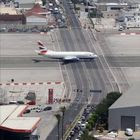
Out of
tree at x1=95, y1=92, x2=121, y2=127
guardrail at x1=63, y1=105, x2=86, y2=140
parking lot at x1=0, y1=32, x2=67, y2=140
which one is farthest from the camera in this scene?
parking lot at x1=0, y1=32, x2=67, y2=140

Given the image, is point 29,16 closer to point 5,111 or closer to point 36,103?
point 36,103

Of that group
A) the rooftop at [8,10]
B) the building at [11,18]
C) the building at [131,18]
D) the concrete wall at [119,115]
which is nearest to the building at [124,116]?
the concrete wall at [119,115]

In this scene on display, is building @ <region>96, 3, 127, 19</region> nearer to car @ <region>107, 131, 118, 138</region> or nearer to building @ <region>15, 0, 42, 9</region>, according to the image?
building @ <region>15, 0, 42, 9</region>

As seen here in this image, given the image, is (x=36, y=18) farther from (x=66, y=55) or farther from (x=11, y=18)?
(x=66, y=55)

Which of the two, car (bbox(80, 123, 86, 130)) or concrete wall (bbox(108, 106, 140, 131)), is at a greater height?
concrete wall (bbox(108, 106, 140, 131))

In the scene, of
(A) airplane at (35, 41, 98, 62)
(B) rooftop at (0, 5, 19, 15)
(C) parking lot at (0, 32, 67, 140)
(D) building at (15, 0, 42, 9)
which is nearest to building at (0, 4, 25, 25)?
(B) rooftop at (0, 5, 19, 15)

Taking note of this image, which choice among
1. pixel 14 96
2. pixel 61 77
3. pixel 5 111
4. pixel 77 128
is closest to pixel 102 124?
pixel 77 128
